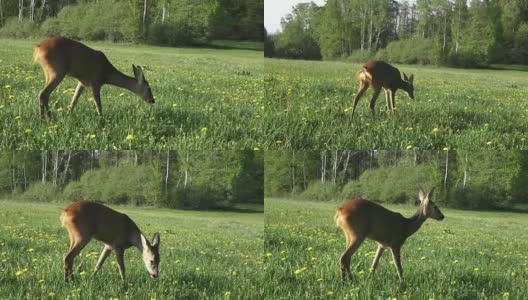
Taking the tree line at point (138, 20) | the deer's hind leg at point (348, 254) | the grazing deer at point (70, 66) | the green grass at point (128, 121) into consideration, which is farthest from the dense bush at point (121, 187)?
the tree line at point (138, 20)

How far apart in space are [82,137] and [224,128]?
219cm

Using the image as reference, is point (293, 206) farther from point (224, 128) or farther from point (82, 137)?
point (82, 137)

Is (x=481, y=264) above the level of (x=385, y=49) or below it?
below

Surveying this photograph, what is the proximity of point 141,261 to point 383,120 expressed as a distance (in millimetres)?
4664

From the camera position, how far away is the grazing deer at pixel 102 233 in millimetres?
7211

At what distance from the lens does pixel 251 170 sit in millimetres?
8656

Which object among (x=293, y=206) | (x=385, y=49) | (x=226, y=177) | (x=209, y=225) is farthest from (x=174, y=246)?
(x=385, y=49)

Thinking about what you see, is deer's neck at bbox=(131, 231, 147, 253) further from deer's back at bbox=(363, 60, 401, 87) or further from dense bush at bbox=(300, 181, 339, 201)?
deer's back at bbox=(363, 60, 401, 87)

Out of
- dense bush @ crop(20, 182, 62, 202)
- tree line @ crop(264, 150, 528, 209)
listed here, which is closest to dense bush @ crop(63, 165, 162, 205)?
dense bush @ crop(20, 182, 62, 202)

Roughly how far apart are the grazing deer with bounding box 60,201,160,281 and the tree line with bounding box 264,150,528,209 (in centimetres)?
219

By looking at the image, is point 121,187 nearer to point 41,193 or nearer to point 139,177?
point 139,177

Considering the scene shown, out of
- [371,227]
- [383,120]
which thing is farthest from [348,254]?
[383,120]

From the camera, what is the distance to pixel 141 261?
8.24m

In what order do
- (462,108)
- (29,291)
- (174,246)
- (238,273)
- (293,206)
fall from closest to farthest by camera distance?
(29,291)
(238,273)
(293,206)
(174,246)
(462,108)
